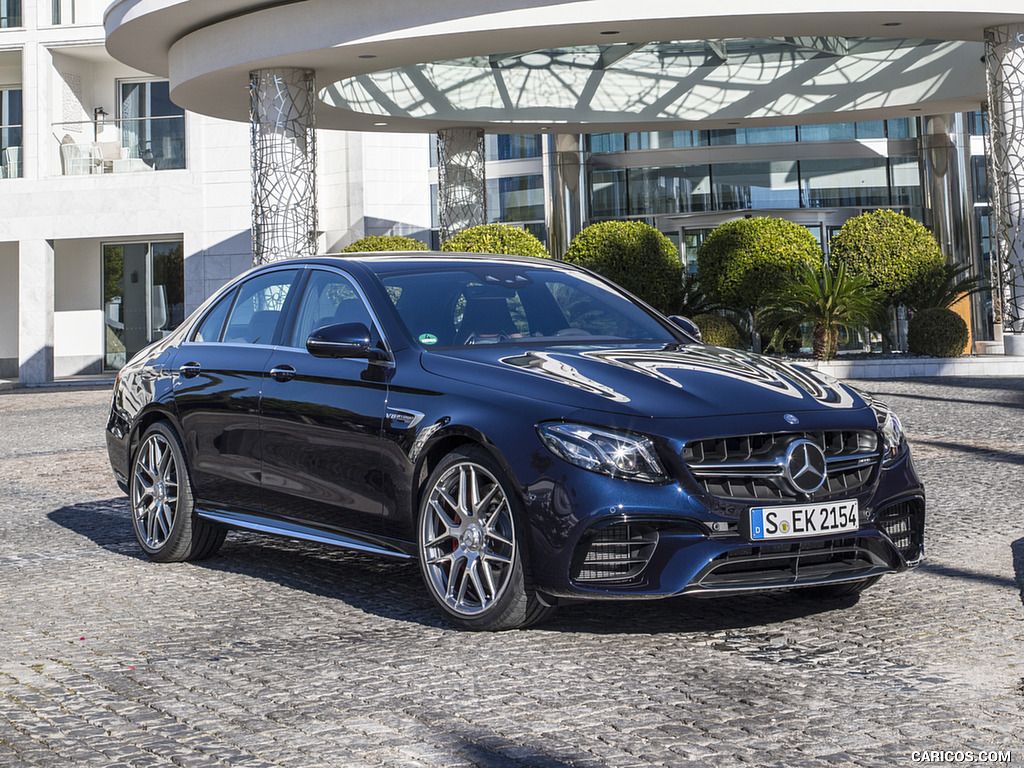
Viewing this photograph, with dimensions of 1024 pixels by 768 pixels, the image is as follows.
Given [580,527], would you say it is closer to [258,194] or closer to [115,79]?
[258,194]

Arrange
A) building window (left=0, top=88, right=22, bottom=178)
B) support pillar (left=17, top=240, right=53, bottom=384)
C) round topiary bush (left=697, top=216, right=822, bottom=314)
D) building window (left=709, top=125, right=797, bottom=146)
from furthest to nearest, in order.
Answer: building window (left=709, top=125, right=797, bottom=146)
building window (left=0, top=88, right=22, bottom=178)
support pillar (left=17, top=240, right=53, bottom=384)
round topiary bush (left=697, top=216, right=822, bottom=314)

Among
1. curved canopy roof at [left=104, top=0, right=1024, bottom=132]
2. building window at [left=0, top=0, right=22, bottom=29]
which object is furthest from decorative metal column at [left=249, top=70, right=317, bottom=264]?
building window at [left=0, top=0, right=22, bottom=29]

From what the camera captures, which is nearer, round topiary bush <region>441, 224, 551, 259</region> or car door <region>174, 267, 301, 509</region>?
car door <region>174, 267, 301, 509</region>

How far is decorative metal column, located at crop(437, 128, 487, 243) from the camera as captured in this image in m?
31.8

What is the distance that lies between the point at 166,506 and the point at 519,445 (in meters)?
3.00

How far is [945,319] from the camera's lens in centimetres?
2233

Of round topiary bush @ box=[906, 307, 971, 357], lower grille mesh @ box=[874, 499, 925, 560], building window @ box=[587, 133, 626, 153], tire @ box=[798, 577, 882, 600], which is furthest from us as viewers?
building window @ box=[587, 133, 626, 153]

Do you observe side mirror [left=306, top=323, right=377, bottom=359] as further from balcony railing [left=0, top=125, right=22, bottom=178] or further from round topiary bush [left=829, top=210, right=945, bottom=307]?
balcony railing [left=0, top=125, right=22, bottom=178]

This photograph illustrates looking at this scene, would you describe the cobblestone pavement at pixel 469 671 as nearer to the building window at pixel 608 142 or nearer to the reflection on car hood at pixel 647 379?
the reflection on car hood at pixel 647 379

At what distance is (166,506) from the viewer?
24.3 feet

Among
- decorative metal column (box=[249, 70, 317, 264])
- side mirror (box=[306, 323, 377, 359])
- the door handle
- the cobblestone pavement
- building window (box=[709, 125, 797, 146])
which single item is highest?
building window (box=[709, 125, 797, 146])

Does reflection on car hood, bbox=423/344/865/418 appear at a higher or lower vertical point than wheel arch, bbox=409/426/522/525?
higher

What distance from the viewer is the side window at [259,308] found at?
6977 millimetres

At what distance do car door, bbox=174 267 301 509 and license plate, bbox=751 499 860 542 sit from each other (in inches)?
109
